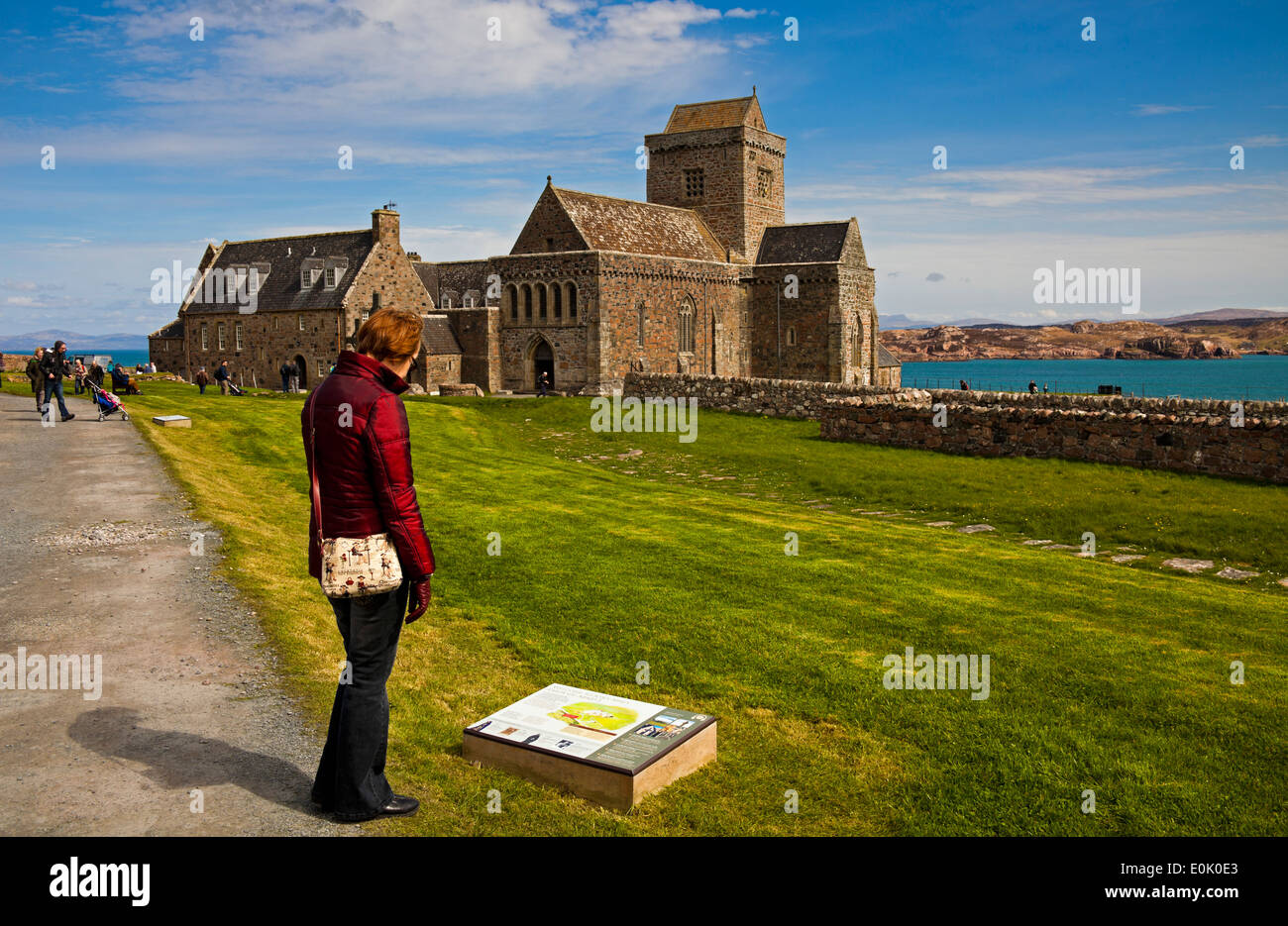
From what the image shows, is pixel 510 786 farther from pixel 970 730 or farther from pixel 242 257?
pixel 242 257

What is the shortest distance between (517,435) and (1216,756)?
30.8 meters

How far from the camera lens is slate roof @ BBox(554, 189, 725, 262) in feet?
178

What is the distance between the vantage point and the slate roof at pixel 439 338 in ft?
191

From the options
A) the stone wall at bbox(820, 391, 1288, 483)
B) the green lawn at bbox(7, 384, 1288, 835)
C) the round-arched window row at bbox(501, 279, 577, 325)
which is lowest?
the green lawn at bbox(7, 384, 1288, 835)

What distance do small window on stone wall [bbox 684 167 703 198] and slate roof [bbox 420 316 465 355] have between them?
19415 mm

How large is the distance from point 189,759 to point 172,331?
76.6 metres

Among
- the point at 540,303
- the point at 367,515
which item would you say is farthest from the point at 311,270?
the point at 367,515

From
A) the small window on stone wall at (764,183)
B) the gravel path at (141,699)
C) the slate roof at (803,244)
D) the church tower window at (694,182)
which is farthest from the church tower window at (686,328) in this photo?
the gravel path at (141,699)

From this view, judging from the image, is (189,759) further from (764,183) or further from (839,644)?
(764,183)

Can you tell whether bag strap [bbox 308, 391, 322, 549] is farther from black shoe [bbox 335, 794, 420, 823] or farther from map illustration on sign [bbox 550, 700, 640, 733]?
map illustration on sign [bbox 550, 700, 640, 733]

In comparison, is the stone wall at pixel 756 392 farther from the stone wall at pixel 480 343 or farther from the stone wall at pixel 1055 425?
the stone wall at pixel 480 343

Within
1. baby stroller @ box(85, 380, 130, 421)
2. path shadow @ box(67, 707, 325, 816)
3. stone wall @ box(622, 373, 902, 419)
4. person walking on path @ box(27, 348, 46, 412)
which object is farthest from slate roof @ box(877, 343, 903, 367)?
path shadow @ box(67, 707, 325, 816)

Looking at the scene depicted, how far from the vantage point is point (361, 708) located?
6121 millimetres

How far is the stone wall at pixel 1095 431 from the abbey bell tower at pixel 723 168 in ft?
106
